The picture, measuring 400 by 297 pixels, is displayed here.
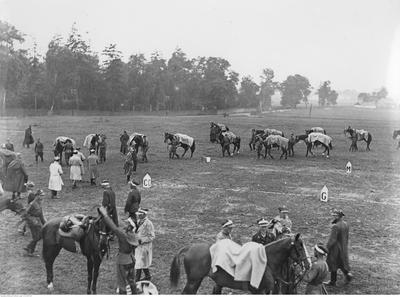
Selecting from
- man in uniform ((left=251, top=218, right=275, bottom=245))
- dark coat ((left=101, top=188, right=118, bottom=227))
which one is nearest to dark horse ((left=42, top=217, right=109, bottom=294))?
dark coat ((left=101, top=188, right=118, bottom=227))

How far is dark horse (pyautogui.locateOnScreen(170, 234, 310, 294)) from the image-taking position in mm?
7059

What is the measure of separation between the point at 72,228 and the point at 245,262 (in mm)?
3562

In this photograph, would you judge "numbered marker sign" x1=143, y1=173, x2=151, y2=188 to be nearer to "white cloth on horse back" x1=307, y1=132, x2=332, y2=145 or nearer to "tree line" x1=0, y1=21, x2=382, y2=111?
"white cloth on horse back" x1=307, y1=132, x2=332, y2=145

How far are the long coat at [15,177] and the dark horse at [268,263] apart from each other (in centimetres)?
884

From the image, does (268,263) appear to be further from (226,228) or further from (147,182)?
(147,182)

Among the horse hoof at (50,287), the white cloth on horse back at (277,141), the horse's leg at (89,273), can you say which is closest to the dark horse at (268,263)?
the horse's leg at (89,273)

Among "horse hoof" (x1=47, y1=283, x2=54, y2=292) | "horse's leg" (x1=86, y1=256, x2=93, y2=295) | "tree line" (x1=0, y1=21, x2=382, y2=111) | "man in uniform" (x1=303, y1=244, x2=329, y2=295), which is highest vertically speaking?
"tree line" (x1=0, y1=21, x2=382, y2=111)

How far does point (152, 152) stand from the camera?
26.8 m

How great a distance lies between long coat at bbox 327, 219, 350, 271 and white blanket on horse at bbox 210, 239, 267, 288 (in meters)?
2.61

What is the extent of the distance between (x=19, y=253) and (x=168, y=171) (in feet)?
36.2

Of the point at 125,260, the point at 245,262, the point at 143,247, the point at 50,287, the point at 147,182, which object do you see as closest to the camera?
the point at 245,262

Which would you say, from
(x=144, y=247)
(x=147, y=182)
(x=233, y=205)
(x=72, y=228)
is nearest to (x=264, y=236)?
(x=144, y=247)

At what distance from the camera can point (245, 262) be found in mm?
6961

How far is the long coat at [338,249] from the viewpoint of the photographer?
29.3 ft
